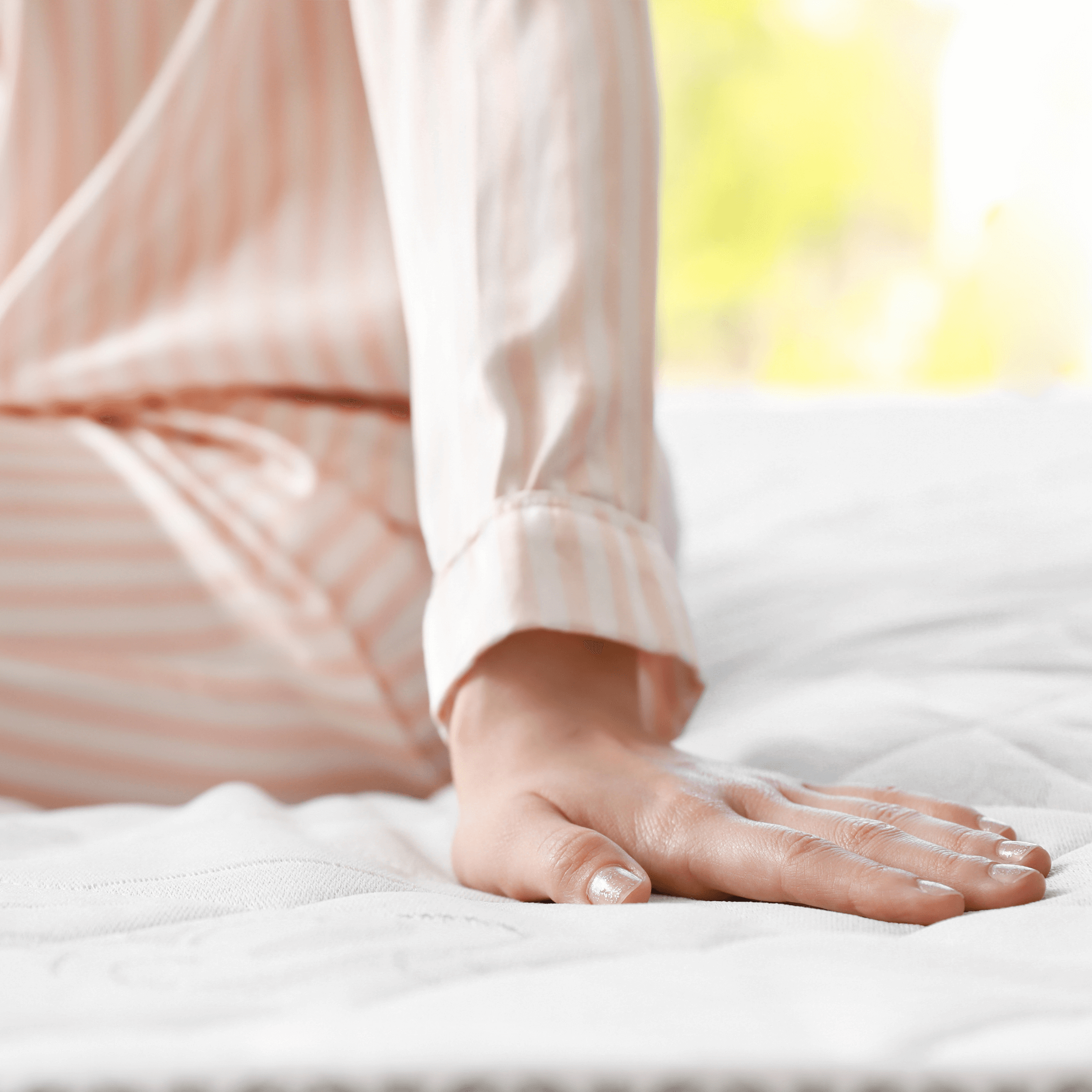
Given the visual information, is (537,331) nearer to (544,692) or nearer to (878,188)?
(544,692)

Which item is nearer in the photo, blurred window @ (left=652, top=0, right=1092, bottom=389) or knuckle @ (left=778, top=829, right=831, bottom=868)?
knuckle @ (left=778, top=829, right=831, bottom=868)

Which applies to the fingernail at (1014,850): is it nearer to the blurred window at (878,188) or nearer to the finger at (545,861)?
the finger at (545,861)

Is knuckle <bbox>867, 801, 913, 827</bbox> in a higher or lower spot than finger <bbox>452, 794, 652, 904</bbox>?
higher

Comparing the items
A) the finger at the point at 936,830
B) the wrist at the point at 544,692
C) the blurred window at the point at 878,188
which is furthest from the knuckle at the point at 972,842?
the blurred window at the point at 878,188

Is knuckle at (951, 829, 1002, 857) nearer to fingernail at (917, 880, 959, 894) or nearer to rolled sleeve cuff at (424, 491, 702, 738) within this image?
fingernail at (917, 880, 959, 894)

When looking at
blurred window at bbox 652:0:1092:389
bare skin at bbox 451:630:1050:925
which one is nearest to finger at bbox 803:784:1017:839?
bare skin at bbox 451:630:1050:925

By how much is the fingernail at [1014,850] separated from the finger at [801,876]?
0.09 feet

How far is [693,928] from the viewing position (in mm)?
280

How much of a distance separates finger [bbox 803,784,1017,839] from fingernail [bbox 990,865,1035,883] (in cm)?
4

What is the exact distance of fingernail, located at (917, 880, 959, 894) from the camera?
1.00ft

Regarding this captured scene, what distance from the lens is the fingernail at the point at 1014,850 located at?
1.07 ft

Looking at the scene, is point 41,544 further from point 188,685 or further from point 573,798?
point 573,798

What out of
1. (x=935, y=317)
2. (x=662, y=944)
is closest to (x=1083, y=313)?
(x=935, y=317)

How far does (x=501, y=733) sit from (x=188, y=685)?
0.20 m
